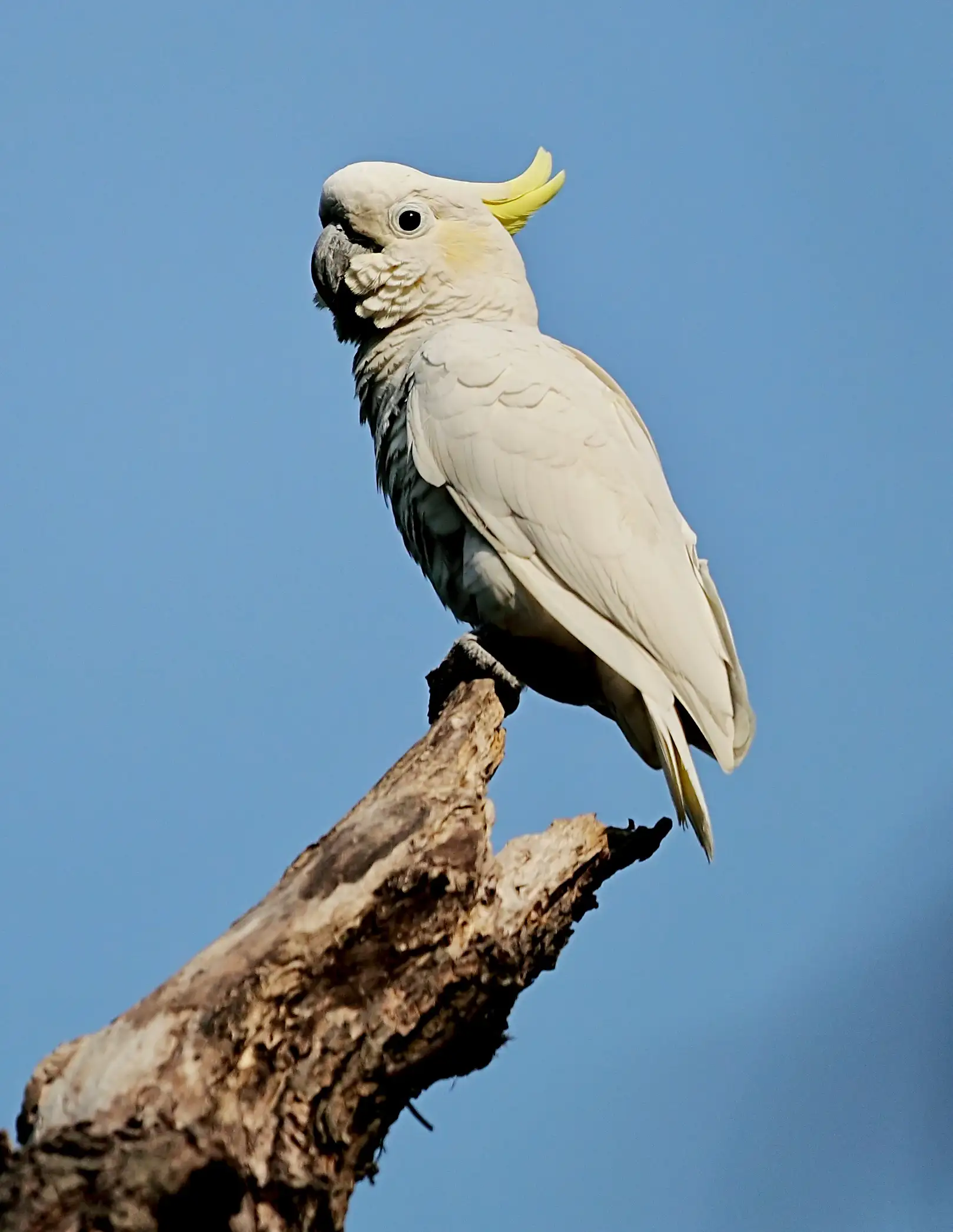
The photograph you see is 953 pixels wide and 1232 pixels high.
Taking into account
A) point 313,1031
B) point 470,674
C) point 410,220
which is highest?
point 410,220

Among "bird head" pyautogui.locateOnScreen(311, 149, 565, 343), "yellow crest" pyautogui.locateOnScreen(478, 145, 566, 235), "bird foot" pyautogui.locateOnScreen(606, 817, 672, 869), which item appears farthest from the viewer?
"yellow crest" pyautogui.locateOnScreen(478, 145, 566, 235)

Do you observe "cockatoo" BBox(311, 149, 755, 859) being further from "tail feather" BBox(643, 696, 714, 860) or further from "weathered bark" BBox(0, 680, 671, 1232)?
"weathered bark" BBox(0, 680, 671, 1232)

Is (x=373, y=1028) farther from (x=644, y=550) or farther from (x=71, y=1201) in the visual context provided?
(x=644, y=550)

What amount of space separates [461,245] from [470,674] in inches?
52.9

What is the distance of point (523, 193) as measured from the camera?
3.82m

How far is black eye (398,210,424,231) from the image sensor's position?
3.55 metres

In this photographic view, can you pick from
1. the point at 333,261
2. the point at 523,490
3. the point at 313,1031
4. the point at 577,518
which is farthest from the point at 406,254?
the point at 313,1031

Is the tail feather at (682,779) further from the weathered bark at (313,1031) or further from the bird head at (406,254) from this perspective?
the bird head at (406,254)

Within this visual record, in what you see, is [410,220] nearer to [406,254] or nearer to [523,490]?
[406,254]

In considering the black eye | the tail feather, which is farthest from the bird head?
the tail feather

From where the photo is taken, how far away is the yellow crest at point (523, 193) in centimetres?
378

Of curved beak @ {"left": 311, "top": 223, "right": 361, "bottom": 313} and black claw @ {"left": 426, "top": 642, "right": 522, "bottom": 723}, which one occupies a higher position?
curved beak @ {"left": 311, "top": 223, "right": 361, "bottom": 313}

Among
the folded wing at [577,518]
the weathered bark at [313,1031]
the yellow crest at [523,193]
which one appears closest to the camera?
the weathered bark at [313,1031]

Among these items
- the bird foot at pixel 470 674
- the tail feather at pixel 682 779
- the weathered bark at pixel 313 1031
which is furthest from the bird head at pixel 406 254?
the weathered bark at pixel 313 1031
